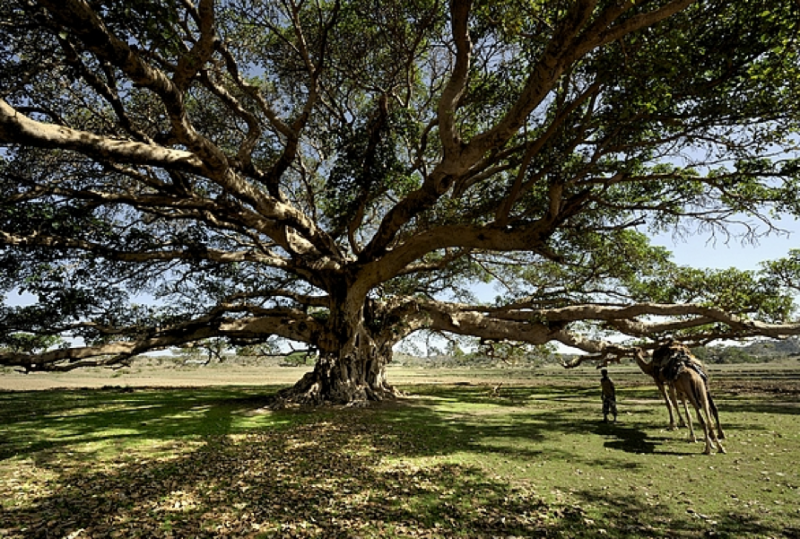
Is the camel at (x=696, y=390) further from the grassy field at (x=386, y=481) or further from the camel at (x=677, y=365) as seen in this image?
the grassy field at (x=386, y=481)

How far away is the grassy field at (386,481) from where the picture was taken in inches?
140

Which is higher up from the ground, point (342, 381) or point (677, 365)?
point (677, 365)

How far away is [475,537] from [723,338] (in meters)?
16.5

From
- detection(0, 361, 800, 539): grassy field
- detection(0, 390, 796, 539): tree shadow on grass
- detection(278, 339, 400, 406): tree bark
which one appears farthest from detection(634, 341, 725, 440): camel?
detection(278, 339, 400, 406): tree bark

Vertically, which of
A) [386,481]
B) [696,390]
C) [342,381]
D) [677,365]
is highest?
[677,365]

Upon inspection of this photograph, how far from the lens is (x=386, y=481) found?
4.80m

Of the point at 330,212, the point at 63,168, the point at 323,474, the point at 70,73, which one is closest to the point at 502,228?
the point at 330,212

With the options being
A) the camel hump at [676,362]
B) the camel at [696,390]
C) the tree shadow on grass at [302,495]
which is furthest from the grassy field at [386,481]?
the camel hump at [676,362]

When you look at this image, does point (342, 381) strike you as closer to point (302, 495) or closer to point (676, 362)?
point (302, 495)

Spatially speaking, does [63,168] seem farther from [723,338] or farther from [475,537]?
[723,338]

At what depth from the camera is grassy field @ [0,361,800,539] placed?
3566 mm

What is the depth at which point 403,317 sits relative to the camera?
14430 millimetres

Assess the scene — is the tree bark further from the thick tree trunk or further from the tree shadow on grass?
the tree shadow on grass

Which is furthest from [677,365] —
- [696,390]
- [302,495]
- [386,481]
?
[302,495]
